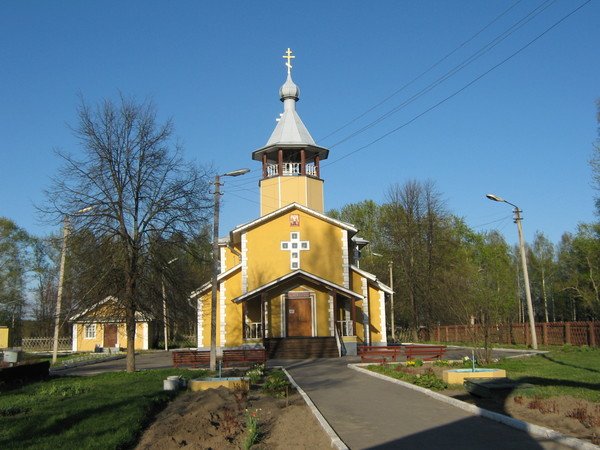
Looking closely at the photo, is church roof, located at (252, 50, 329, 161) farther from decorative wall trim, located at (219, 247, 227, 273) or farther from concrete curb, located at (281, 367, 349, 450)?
concrete curb, located at (281, 367, 349, 450)

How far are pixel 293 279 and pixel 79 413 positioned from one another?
813 inches

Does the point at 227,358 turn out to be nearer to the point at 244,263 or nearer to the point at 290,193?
the point at 244,263

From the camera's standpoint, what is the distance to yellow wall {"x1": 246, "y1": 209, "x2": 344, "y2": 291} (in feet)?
110

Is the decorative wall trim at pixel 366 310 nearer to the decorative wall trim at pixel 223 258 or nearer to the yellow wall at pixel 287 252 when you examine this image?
the yellow wall at pixel 287 252

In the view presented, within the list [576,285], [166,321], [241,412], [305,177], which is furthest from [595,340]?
[576,285]

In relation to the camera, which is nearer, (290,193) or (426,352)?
(426,352)

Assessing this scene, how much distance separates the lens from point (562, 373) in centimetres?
1747

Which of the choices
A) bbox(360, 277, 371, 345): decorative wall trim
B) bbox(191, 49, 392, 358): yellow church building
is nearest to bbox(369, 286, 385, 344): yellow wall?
bbox(191, 49, 392, 358): yellow church building

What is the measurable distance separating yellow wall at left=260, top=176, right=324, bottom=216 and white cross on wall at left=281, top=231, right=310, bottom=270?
2.37 meters

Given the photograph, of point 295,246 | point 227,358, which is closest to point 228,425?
point 227,358

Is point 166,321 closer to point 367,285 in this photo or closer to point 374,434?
point 374,434

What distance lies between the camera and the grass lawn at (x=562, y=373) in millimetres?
13047

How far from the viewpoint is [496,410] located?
11461mm

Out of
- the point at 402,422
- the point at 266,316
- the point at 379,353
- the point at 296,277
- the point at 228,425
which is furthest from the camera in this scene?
the point at 296,277
